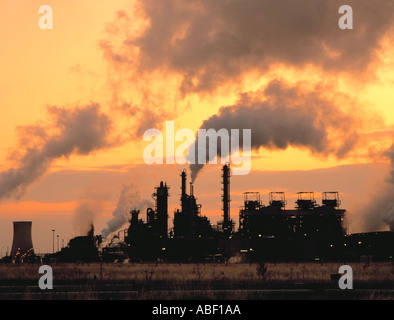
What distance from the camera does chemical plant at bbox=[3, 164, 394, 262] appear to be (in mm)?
85312

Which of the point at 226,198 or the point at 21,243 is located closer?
the point at 21,243

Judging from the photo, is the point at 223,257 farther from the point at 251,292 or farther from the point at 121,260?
the point at 251,292

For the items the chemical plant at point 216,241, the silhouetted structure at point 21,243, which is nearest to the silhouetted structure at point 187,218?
the chemical plant at point 216,241

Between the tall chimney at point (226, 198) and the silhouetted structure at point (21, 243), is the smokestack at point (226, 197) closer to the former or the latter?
the tall chimney at point (226, 198)

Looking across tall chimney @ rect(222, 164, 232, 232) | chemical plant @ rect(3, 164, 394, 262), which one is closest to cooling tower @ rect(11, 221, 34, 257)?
chemical plant @ rect(3, 164, 394, 262)

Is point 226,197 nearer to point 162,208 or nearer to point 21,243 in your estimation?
point 162,208

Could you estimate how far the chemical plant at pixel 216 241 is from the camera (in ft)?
280

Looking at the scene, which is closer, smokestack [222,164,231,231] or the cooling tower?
smokestack [222,164,231,231]

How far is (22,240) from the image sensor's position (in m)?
89.1

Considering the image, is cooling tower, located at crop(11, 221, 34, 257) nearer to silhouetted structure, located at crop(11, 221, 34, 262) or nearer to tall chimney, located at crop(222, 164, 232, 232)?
silhouetted structure, located at crop(11, 221, 34, 262)

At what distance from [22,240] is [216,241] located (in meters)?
28.1

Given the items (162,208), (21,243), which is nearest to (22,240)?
(21,243)

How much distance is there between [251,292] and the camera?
78.3 feet
